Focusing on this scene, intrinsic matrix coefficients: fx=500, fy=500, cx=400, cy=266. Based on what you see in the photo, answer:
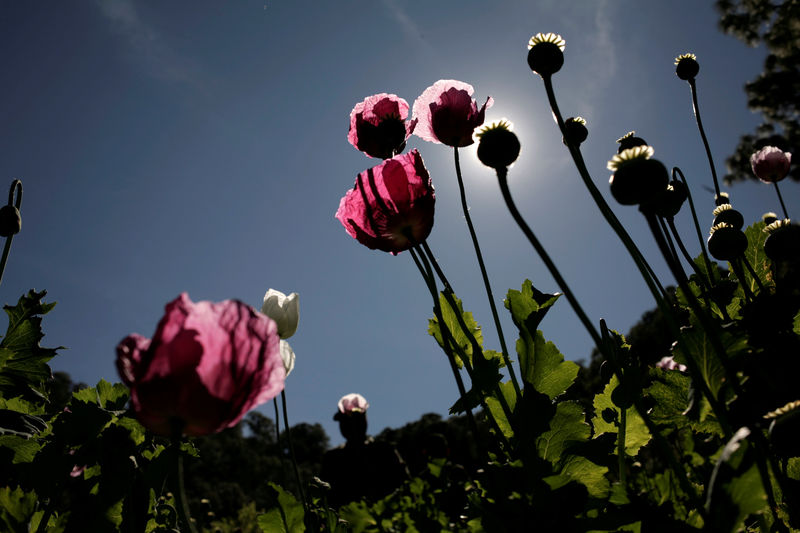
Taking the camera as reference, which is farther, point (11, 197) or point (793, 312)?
point (11, 197)

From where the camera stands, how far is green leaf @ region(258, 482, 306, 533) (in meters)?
1.23

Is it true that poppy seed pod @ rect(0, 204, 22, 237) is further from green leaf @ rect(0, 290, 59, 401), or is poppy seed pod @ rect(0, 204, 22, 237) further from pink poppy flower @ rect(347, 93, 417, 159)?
pink poppy flower @ rect(347, 93, 417, 159)

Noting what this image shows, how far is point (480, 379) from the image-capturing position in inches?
37.4

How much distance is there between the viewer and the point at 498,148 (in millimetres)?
838

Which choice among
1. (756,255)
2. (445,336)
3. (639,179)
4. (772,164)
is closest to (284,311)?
(445,336)

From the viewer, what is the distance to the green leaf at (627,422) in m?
1.11

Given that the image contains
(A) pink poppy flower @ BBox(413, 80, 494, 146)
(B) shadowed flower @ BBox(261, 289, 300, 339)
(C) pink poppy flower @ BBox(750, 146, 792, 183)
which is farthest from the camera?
(C) pink poppy flower @ BBox(750, 146, 792, 183)

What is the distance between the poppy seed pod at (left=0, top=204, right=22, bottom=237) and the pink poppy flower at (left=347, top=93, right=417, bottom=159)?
1164mm

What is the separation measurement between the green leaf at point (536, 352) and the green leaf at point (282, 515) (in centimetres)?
68

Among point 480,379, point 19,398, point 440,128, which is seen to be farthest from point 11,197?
point 480,379

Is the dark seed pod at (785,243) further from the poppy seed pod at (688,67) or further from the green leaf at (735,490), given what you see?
the poppy seed pod at (688,67)

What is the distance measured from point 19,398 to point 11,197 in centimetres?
69

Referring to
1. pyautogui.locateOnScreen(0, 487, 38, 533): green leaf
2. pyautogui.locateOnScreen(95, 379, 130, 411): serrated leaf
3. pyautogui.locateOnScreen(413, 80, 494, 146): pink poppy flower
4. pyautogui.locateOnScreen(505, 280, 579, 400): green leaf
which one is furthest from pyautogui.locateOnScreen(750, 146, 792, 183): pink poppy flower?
pyautogui.locateOnScreen(0, 487, 38, 533): green leaf

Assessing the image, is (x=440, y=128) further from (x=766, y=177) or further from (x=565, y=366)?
(x=766, y=177)
